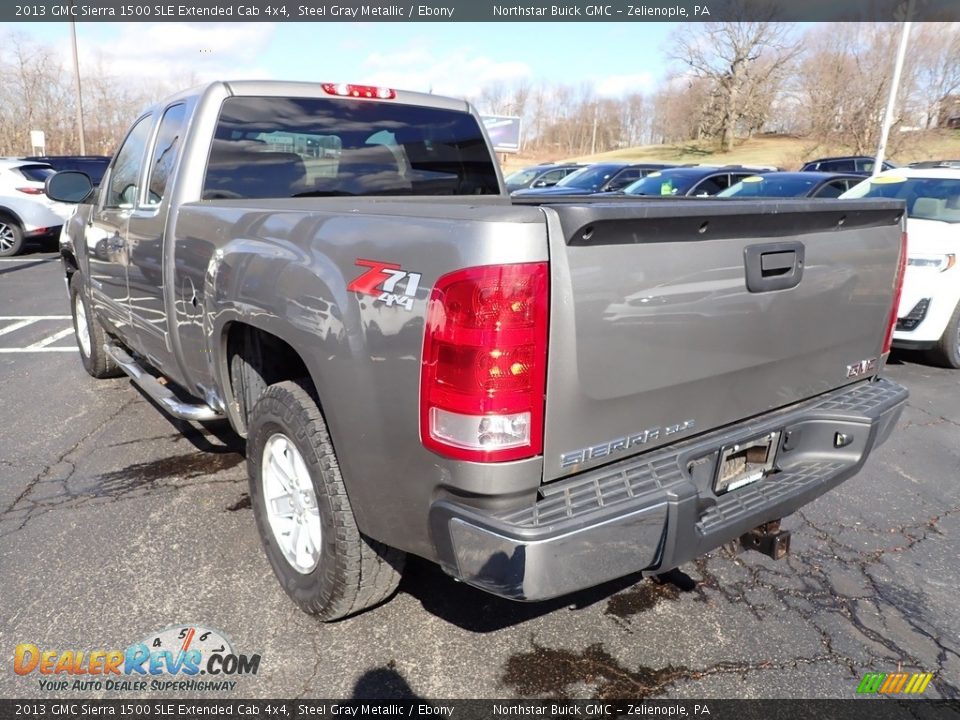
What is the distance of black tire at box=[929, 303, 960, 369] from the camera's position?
237 inches

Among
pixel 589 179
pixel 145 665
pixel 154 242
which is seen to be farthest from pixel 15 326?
pixel 589 179

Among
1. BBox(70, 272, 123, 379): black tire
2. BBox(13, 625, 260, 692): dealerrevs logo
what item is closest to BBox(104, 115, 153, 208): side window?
BBox(70, 272, 123, 379): black tire

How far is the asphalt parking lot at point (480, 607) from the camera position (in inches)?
94.4

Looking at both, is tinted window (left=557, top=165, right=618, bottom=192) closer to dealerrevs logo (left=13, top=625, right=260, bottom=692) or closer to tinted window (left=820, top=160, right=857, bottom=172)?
tinted window (left=820, top=160, right=857, bottom=172)

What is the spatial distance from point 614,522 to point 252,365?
1.79 metres

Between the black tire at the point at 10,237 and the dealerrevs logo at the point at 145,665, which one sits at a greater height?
the dealerrevs logo at the point at 145,665

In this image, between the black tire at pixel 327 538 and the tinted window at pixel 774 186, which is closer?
the black tire at pixel 327 538

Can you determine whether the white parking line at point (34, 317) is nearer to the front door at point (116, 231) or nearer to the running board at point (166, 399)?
the front door at point (116, 231)

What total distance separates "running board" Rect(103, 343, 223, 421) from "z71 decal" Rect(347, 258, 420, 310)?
1565 mm

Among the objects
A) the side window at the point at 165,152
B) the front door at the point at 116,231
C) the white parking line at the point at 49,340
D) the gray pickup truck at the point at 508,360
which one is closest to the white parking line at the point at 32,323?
the white parking line at the point at 49,340

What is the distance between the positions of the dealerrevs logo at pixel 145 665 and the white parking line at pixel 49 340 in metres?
5.26

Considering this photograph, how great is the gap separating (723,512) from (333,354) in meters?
1.38

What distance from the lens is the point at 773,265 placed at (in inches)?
91.0

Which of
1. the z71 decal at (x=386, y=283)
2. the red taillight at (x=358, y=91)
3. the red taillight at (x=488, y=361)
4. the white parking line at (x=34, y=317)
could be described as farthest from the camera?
the white parking line at (x=34, y=317)
